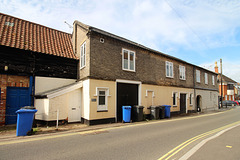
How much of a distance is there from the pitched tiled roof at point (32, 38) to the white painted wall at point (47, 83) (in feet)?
6.62

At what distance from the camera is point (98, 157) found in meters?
4.39

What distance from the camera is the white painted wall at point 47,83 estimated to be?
1070 centimetres

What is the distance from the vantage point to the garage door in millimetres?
9562

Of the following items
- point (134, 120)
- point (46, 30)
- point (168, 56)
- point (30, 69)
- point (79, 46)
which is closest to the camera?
point (30, 69)

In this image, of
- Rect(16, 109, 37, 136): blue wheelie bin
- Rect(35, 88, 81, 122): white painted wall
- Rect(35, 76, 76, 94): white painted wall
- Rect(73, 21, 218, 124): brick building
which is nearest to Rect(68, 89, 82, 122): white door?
Rect(35, 88, 81, 122): white painted wall

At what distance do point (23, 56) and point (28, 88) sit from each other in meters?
2.31

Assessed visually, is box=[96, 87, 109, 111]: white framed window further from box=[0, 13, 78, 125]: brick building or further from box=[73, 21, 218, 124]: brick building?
box=[0, 13, 78, 125]: brick building

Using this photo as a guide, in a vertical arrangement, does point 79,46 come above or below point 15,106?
above

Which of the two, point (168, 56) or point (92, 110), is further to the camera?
point (168, 56)

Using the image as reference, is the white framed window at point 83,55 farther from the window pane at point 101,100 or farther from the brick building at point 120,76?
the window pane at point 101,100

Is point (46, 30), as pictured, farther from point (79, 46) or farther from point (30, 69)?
point (30, 69)

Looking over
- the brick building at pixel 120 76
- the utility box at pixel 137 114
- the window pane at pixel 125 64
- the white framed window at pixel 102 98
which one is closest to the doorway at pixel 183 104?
the brick building at pixel 120 76

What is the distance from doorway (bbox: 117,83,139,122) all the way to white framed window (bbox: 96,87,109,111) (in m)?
1.19

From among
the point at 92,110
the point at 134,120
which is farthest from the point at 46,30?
the point at 134,120
